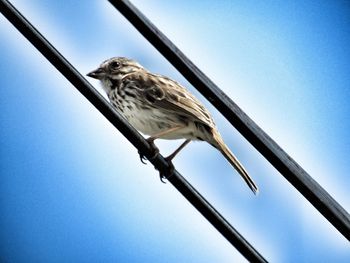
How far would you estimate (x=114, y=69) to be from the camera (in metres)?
3.90

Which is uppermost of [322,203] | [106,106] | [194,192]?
[106,106]

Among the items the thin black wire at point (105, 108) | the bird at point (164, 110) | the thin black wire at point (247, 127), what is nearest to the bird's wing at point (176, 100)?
the bird at point (164, 110)

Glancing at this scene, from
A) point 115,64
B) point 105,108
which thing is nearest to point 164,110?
point 115,64

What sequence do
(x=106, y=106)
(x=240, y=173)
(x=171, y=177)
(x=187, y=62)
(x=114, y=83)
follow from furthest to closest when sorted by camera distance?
(x=114, y=83)
(x=240, y=173)
(x=171, y=177)
(x=106, y=106)
(x=187, y=62)

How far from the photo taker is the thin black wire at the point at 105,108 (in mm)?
1390

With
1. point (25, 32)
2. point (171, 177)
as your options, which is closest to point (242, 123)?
point (171, 177)

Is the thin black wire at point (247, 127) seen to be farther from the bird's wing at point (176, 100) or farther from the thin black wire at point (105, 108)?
the bird's wing at point (176, 100)

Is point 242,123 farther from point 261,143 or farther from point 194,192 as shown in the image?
point 194,192

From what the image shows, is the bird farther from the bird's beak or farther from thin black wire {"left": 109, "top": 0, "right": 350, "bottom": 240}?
thin black wire {"left": 109, "top": 0, "right": 350, "bottom": 240}

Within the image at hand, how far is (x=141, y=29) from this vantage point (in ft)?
4.38

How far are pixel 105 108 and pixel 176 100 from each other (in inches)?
75.4

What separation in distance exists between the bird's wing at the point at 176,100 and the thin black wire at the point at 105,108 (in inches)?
65.0

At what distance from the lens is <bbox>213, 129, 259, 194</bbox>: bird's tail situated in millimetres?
2820

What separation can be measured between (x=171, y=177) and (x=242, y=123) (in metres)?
0.45
